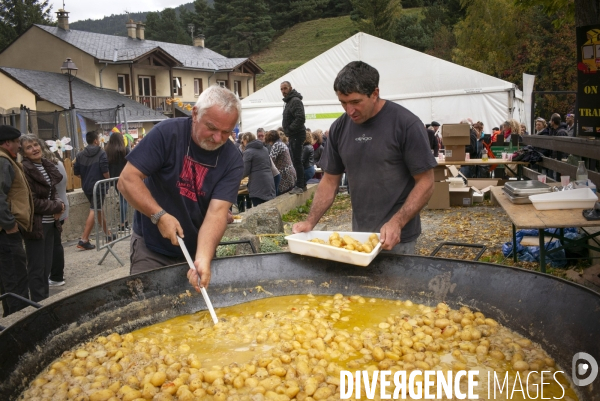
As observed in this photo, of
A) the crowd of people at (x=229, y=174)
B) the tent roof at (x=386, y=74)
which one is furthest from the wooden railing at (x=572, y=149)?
the tent roof at (x=386, y=74)

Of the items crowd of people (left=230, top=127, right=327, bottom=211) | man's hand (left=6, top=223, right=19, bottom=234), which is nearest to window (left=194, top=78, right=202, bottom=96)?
crowd of people (left=230, top=127, right=327, bottom=211)

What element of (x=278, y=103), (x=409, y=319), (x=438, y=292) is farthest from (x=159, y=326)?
(x=278, y=103)

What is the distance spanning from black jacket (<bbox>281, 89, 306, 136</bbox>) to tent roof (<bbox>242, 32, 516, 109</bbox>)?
→ 368 inches

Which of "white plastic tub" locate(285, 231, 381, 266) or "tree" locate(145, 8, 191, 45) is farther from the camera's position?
"tree" locate(145, 8, 191, 45)

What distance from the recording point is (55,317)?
7.77ft

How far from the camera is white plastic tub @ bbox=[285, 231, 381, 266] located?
2.67 m

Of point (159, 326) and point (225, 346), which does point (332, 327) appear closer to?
point (225, 346)

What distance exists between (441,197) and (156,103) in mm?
28237

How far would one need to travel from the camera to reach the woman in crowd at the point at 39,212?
5.50m

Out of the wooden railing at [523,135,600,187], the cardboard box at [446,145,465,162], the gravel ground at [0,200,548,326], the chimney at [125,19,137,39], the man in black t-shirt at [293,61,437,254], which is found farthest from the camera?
the chimney at [125,19,137,39]

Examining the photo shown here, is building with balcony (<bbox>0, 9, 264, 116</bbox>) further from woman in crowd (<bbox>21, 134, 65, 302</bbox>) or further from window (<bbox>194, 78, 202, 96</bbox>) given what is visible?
woman in crowd (<bbox>21, 134, 65, 302</bbox>)

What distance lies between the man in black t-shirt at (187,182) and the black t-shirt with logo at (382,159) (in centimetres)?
72

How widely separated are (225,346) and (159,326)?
1.55ft

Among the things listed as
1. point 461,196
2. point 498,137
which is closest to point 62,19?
point 498,137
